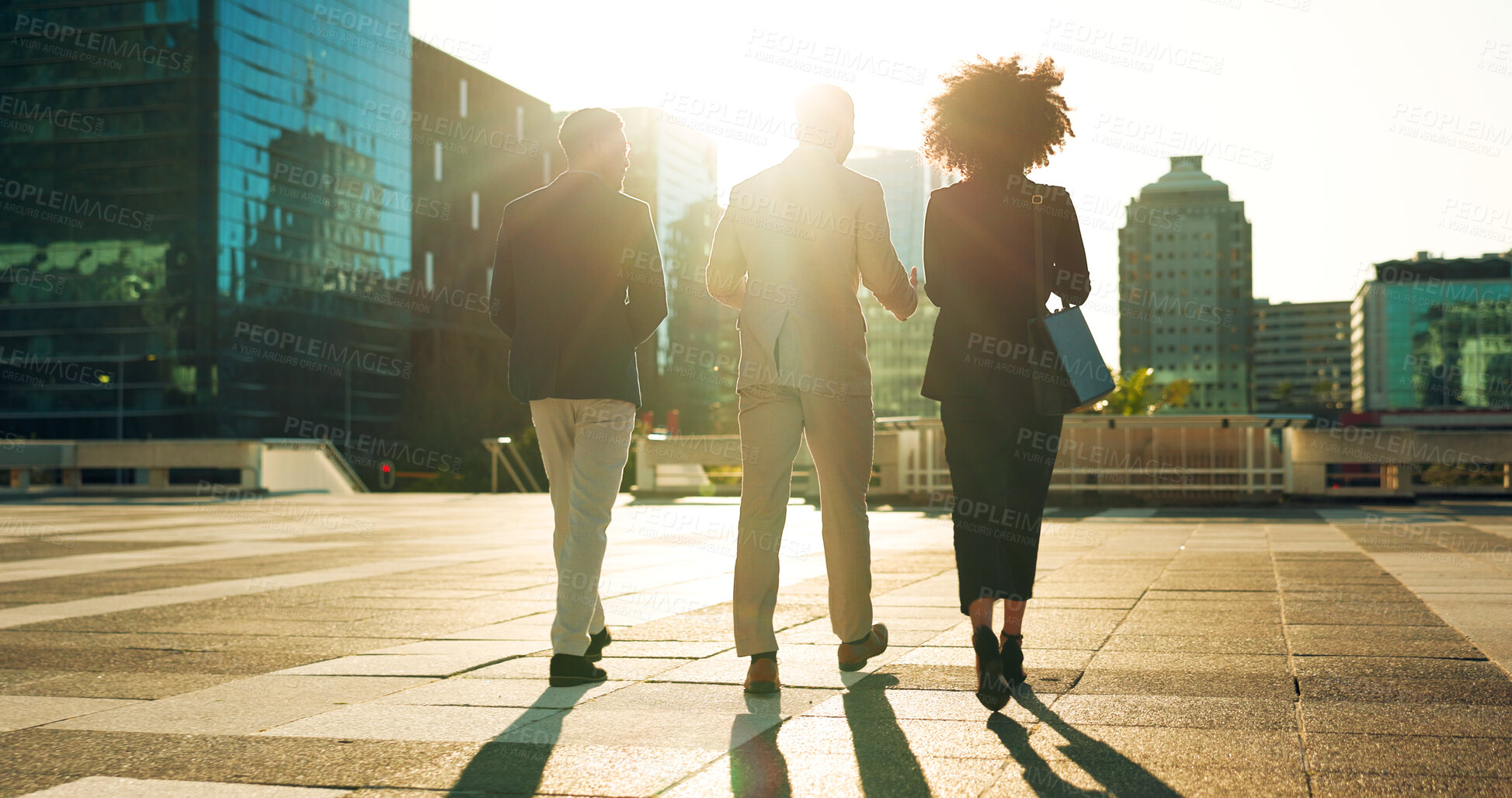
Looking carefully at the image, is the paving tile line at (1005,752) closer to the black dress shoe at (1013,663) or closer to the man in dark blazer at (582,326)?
the black dress shoe at (1013,663)

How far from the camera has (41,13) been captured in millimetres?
66438

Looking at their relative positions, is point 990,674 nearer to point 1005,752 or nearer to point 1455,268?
point 1005,752

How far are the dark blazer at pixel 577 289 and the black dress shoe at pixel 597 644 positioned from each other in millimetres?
897

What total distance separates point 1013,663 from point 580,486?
156 centimetres

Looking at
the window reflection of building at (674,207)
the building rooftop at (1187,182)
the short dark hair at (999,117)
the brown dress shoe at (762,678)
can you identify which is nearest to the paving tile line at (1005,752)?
the brown dress shoe at (762,678)

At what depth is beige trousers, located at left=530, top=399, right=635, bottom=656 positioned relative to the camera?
164 inches

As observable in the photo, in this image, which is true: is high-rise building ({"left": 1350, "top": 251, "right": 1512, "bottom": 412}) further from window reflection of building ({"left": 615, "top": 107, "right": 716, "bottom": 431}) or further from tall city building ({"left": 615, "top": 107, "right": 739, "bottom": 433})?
window reflection of building ({"left": 615, "top": 107, "right": 716, "bottom": 431})

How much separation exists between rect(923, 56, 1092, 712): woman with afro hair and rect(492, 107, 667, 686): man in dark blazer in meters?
1.01

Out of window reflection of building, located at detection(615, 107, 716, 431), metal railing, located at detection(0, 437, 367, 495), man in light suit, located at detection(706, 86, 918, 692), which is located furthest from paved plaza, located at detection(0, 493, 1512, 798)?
window reflection of building, located at detection(615, 107, 716, 431)

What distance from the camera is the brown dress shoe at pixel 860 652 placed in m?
4.08

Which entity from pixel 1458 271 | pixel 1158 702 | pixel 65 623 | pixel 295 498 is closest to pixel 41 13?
pixel 295 498

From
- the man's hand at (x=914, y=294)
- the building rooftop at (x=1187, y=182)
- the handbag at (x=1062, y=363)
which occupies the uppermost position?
the building rooftop at (x=1187, y=182)

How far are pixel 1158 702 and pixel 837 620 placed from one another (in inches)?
40.8

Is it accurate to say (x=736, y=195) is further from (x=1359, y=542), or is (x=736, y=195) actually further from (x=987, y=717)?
(x=1359, y=542)
